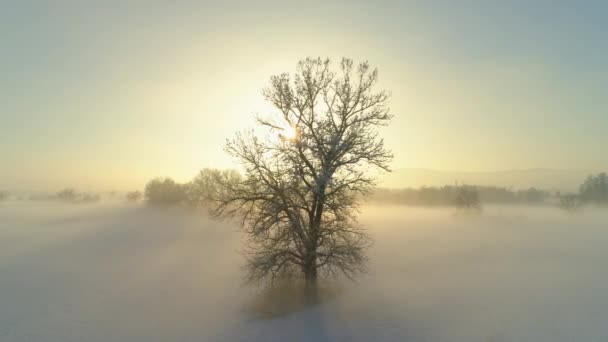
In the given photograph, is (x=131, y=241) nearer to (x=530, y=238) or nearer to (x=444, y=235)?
(x=444, y=235)

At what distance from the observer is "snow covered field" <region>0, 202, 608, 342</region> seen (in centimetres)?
1661

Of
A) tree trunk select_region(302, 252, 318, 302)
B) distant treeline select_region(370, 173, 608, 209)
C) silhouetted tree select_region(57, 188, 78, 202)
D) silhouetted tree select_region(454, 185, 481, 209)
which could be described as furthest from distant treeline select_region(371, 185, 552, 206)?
silhouetted tree select_region(57, 188, 78, 202)

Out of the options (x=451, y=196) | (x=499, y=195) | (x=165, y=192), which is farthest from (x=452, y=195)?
(x=165, y=192)

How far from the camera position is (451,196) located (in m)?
78.6

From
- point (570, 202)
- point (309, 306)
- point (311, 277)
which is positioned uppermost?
point (570, 202)

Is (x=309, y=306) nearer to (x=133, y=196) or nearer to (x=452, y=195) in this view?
(x=452, y=195)

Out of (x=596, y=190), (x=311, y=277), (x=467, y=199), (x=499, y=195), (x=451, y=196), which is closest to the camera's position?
(x=311, y=277)

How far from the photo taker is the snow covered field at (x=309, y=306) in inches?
654

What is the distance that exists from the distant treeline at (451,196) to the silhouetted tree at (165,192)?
45111 mm

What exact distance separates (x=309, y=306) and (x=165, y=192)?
61155 millimetres

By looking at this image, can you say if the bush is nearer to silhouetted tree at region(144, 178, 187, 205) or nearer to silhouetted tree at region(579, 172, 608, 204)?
silhouetted tree at region(579, 172, 608, 204)

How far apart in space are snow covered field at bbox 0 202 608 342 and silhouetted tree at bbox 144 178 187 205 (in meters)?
26.8

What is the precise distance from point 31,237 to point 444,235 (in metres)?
59.1

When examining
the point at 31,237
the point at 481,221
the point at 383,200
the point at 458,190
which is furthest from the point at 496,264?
the point at 383,200
